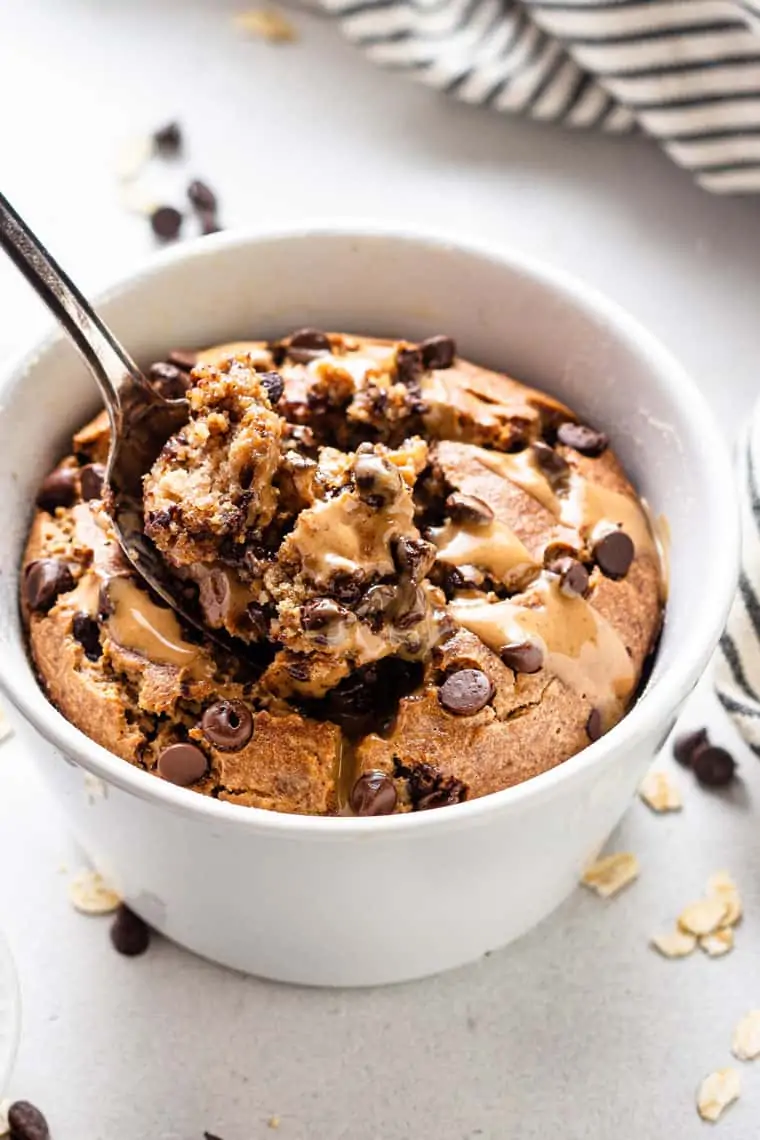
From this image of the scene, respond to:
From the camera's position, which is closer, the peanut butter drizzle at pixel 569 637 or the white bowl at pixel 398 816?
the white bowl at pixel 398 816

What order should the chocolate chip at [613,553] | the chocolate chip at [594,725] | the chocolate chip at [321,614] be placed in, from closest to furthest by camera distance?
1. the chocolate chip at [321,614]
2. the chocolate chip at [594,725]
3. the chocolate chip at [613,553]

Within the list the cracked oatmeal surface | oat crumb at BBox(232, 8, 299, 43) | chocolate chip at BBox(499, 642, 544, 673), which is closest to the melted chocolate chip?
the cracked oatmeal surface

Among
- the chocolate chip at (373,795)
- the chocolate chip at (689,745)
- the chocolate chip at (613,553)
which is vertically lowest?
the chocolate chip at (689,745)

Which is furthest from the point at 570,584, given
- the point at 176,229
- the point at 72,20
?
the point at 72,20

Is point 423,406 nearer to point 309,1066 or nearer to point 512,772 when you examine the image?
point 512,772

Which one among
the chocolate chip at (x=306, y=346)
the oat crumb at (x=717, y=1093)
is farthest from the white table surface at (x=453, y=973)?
the chocolate chip at (x=306, y=346)

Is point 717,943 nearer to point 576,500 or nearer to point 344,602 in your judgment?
point 576,500

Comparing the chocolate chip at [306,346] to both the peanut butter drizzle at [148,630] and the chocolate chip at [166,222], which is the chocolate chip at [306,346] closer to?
the peanut butter drizzle at [148,630]
